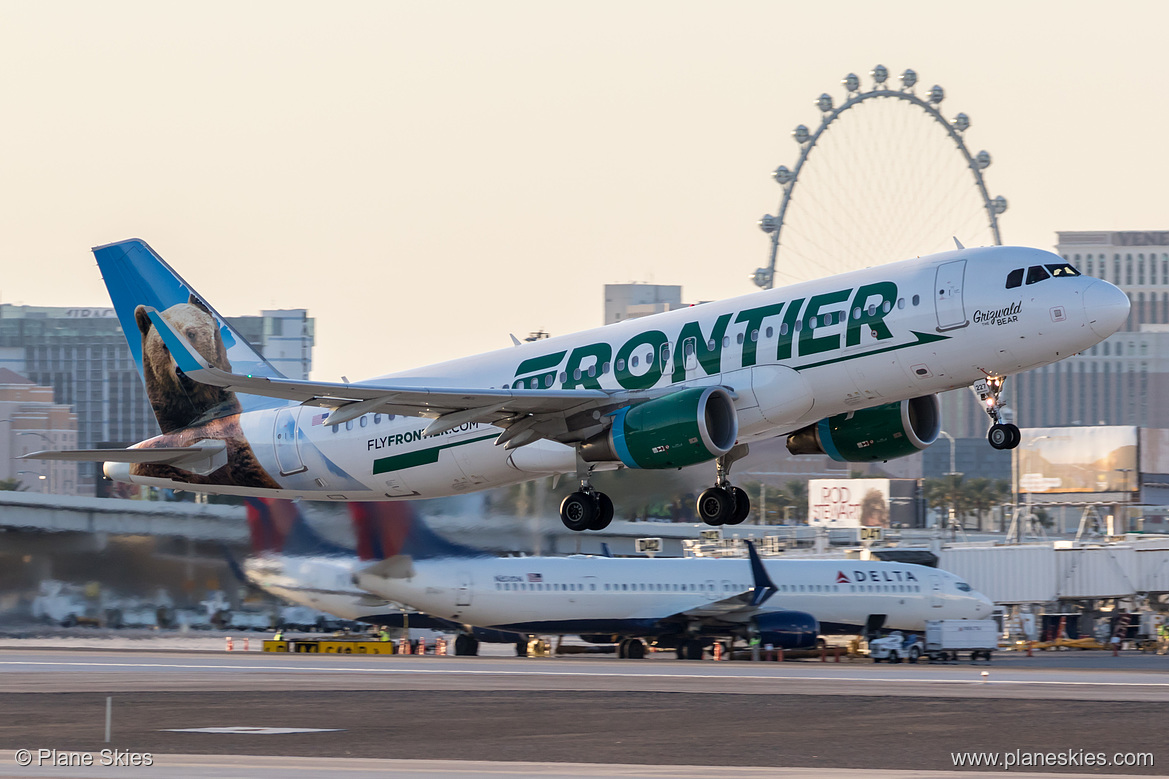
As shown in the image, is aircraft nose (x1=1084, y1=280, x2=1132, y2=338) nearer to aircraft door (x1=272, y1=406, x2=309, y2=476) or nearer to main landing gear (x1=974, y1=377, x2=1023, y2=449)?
main landing gear (x1=974, y1=377, x2=1023, y2=449)

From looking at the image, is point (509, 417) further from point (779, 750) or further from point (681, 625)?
point (681, 625)

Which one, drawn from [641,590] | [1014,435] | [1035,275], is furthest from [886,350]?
[641,590]

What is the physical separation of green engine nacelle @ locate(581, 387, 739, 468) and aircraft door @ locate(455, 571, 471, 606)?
31.9 m

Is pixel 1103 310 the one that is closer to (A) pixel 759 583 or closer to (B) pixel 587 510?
(B) pixel 587 510

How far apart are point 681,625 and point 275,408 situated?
1217 inches

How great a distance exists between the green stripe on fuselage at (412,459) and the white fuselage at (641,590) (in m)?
25.1

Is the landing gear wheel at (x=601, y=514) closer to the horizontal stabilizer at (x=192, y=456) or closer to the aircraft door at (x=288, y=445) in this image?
the aircraft door at (x=288, y=445)

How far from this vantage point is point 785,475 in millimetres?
164000

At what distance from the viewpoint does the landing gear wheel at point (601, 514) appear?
41375 millimetres

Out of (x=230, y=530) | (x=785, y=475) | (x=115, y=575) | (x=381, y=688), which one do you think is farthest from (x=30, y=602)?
(x=785, y=475)

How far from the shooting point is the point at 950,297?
36.9m

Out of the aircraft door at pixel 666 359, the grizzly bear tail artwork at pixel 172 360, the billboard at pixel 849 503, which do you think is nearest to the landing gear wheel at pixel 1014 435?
the aircraft door at pixel 666 359

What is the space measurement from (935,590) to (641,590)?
1541 cm

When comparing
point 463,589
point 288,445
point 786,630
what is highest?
point 288,445
